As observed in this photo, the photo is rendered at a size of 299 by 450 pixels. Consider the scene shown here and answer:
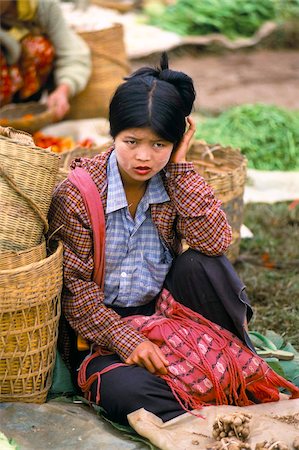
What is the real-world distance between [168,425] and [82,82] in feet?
11.8

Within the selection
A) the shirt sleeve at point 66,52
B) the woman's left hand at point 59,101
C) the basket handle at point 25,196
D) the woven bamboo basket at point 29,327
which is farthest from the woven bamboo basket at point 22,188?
the shirt sleeve at point 66,52

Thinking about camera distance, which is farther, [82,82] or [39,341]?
[82,82]

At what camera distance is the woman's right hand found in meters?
2.88

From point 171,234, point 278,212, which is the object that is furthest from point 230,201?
point 278,212

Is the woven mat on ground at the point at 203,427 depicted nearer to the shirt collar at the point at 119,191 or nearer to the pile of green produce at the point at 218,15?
the shirt collar at the point at 119,191

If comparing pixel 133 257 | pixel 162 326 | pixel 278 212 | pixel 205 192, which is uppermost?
pixel 205 192

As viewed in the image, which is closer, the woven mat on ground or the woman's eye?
the woven mat on ground

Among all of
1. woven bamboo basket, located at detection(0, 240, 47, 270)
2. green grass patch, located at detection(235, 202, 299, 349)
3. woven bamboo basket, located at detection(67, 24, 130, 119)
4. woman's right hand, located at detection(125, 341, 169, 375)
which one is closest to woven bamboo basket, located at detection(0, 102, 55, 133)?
woven bamboo basket, located at detection(67, 24, 130, 119)

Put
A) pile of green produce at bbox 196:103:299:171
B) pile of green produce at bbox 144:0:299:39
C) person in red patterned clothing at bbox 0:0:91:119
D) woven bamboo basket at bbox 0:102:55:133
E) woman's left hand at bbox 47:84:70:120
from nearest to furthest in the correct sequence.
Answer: woven bamboo basket at bbox 0:102:55:133 < person in red patterned clothing at bbox 0:0:91:119 < woman's left hand at bbox 47:84:70:120 < pile of green produce at bbox 196:103:299:171 < pile of green produce at bbox 144:0:299:39

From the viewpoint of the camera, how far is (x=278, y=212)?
209 inches

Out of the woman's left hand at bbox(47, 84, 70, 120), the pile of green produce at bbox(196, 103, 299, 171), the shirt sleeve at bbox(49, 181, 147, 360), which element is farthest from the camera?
the pile of green produce at bbox(196, 103, 299, 171)

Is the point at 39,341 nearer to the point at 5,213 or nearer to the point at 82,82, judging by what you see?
the point at 5,213

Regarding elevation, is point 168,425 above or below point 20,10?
below

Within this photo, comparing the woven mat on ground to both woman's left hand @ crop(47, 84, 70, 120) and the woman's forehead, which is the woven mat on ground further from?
woman's left hand @ crop(47, 84, 70, 120)
